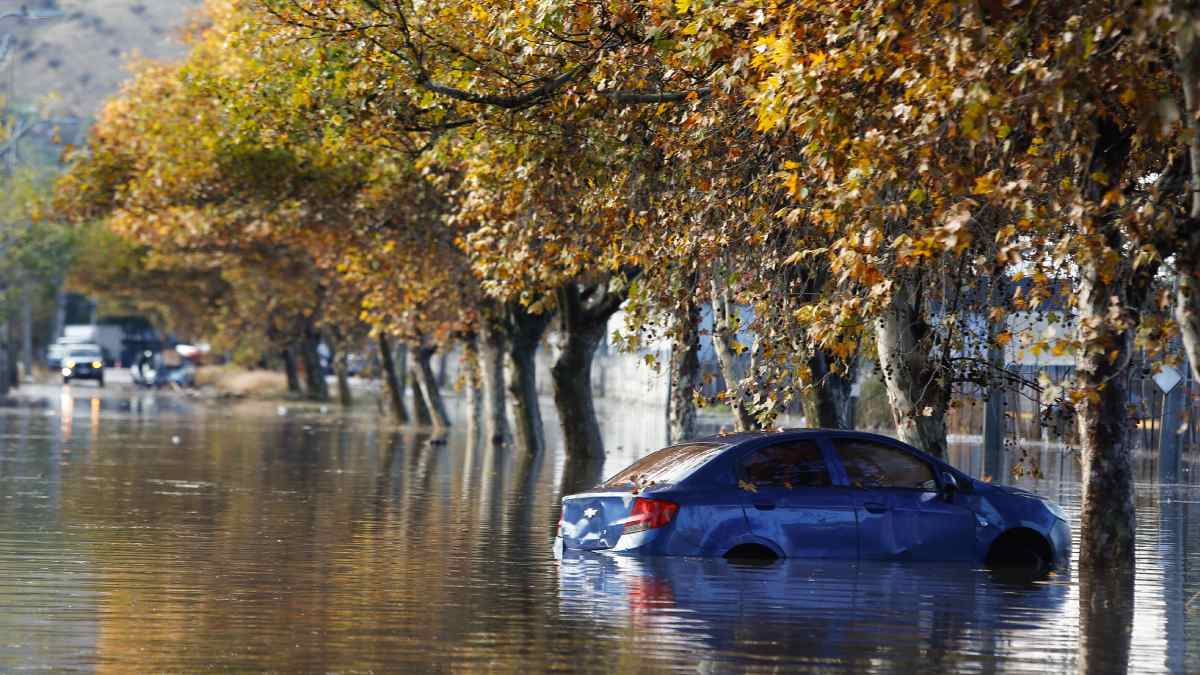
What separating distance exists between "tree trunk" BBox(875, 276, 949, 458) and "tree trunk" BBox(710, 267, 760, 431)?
132 centimetres

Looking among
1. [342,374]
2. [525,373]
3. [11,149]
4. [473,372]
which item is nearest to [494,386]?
[473,372]

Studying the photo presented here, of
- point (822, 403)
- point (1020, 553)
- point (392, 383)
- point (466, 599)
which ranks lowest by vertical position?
point (466, 599)

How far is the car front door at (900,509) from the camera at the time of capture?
1633cm

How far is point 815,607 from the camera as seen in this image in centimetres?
1364

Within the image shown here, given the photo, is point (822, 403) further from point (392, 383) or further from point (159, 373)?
point (159, 373)

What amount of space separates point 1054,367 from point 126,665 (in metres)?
30.8

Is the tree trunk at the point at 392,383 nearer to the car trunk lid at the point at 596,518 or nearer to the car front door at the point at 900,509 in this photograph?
the car trunk lid at the point at 596,518

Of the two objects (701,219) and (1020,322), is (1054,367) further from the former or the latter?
(701,219)

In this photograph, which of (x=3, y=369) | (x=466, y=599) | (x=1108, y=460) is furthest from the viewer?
(x=3, y=369)

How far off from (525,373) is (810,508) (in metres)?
23.0

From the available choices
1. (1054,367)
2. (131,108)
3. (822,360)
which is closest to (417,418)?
(131,108)

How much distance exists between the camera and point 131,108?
4062 centimetres

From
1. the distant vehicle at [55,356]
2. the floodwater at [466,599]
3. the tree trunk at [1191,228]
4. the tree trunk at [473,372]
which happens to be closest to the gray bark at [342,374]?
the tree trunk at [473,372]

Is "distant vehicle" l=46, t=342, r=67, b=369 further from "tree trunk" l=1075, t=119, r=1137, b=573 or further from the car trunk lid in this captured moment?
"tree trunk" l=1075, t=119, r=1137, b=573
